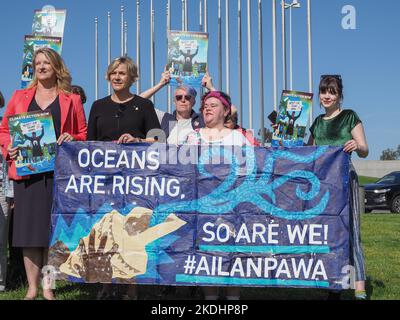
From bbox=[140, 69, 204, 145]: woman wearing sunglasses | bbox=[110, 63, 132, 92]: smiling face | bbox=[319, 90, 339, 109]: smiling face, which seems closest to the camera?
bbox=[110, 63, 132, 92]: smiling face

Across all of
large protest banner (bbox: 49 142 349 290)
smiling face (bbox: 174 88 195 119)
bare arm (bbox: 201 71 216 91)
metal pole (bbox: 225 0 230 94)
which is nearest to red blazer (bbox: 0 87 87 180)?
large protest banner (bbox: 49 142 349 290)

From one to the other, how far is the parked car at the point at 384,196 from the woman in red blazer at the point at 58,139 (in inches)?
636

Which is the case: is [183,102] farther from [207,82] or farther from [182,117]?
[207,82]

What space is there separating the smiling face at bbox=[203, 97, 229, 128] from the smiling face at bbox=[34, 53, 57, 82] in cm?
131

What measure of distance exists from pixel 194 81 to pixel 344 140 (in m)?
1.59

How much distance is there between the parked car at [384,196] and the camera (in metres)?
19.9

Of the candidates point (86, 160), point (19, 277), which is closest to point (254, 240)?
point (86, 160)

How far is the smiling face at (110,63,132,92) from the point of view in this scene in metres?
5.20

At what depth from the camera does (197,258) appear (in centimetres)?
489

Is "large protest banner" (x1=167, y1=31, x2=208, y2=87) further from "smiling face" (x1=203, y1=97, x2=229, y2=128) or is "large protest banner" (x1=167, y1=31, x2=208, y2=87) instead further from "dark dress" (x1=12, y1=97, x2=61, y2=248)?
"dark dress" (x1=12, y1=97, x2=61, y2=248)

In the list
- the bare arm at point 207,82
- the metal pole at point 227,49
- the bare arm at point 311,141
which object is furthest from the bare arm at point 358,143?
the metal pole at point 227,49

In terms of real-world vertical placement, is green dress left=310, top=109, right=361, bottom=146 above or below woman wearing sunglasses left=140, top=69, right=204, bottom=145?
below

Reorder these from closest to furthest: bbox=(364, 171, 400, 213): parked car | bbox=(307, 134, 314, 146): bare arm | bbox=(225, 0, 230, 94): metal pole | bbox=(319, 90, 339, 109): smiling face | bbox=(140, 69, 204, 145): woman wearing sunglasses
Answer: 1. bbox=(319, 90, 339, 109): smiling face
2. bbox=(307, 134, 314, 146): bare arm
3. bbox=(140, 69, 204, 145): woman wearing sunglasses
4. bbox=(364, 171, 400, 213): parked car
5. bbox=(225, 0, 230, 94): metal pole

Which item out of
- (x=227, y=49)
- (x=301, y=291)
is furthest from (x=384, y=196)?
(x=301, y=291)
